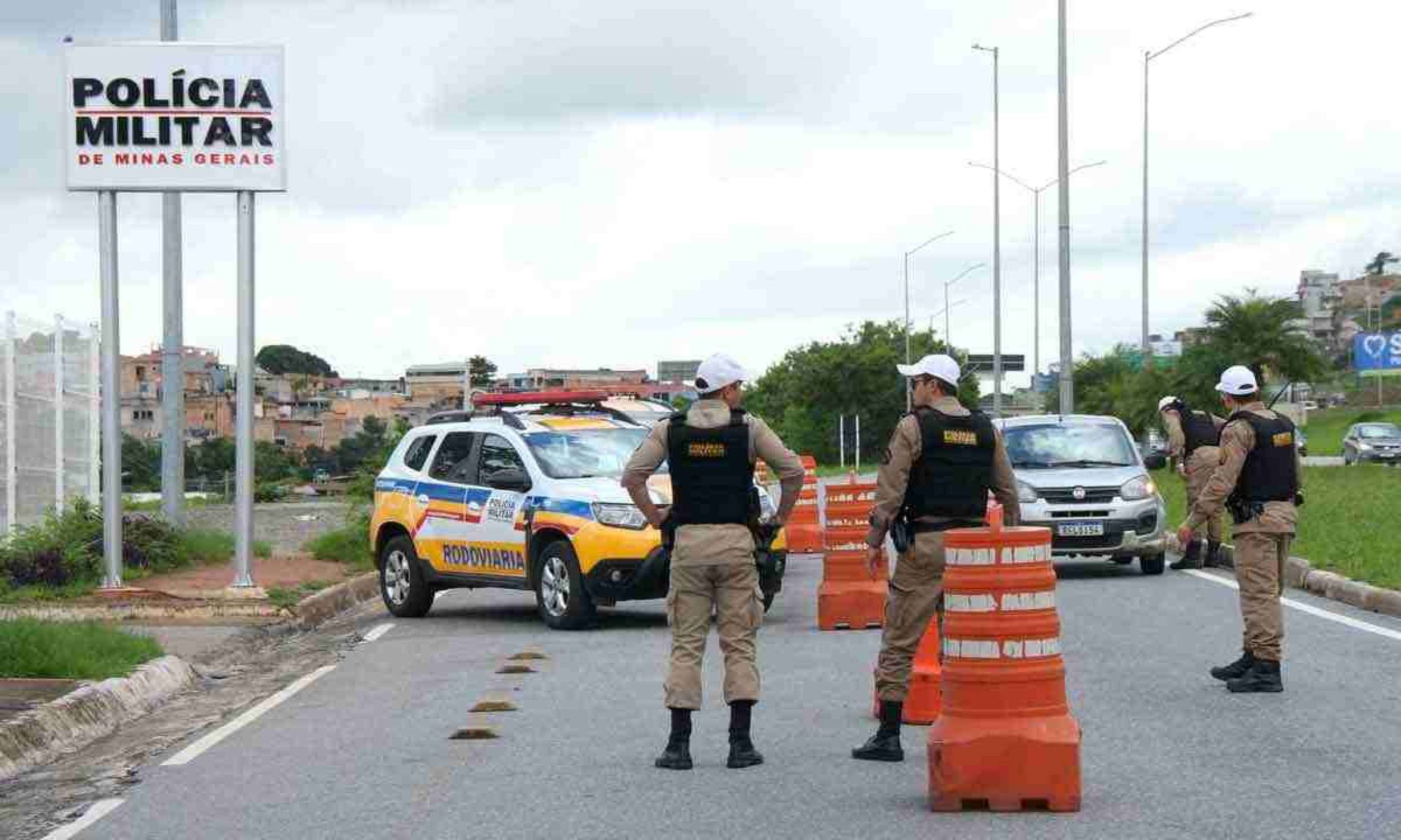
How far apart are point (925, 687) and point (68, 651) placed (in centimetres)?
604

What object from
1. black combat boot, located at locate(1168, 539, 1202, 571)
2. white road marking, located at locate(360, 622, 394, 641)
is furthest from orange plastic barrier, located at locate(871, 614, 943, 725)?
black combat boot, located at locate(1168, 539, 1202, 571)

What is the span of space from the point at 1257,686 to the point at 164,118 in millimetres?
12169

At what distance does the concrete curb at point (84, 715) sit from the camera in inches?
428

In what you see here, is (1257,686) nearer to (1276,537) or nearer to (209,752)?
(1276,537)

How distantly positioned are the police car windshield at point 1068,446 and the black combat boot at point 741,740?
13080mm

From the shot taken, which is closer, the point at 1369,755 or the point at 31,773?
the point at 1369,755

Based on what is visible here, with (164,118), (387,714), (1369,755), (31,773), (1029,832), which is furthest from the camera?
(164,118)

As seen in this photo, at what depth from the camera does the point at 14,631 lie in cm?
1385

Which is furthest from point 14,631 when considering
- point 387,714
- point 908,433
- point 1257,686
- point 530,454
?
point 1257,686

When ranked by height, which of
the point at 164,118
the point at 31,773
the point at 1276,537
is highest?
the point at 164,118

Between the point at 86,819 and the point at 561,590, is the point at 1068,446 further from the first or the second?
the point at 86,819

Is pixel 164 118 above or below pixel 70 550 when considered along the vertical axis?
above

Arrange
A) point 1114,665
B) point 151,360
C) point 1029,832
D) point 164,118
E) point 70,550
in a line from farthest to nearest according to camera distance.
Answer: point 151,360 → point 70,550 → point 164,118 → point 1114,665 → point 1029,832

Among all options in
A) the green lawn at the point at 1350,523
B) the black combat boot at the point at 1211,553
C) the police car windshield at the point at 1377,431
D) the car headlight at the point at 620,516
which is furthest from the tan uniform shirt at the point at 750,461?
the police car windshield at the point at 1377,431
